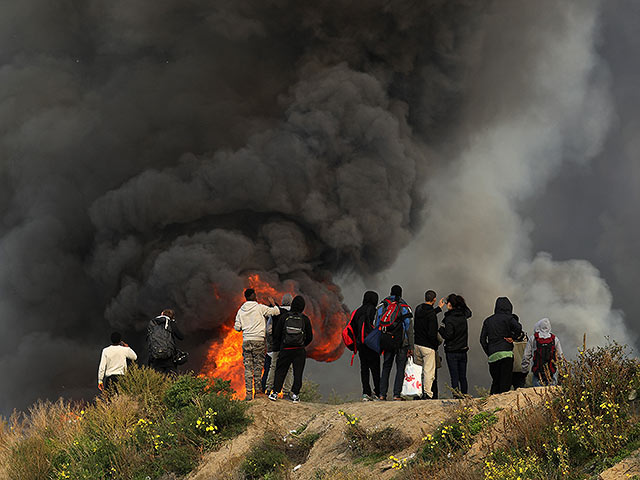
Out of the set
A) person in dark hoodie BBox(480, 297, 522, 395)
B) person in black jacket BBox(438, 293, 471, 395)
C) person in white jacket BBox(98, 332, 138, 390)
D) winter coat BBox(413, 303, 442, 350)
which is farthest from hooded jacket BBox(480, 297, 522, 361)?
person in white jacket BBox(98, 332, 138, 390)

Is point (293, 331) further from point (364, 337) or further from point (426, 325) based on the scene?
point (426, 325)

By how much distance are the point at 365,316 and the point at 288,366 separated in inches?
79.1

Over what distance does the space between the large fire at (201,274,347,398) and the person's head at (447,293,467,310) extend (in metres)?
17.6

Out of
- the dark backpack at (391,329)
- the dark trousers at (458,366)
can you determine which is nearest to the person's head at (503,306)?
the dark trousers at (458,366)

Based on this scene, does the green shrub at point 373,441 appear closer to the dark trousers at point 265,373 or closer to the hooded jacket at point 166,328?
the dark trousers at point 265,373

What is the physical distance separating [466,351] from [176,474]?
6095mm

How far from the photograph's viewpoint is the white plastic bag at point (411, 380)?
1351cm

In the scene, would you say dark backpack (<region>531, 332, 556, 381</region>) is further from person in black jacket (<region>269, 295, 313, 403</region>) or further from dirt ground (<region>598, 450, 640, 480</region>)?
dirt ground (<region>598, 450, 640, 480</region>)

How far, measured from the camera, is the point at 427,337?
45.2 feet

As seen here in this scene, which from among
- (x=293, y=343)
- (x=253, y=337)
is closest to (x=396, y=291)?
(x=293, y=343)

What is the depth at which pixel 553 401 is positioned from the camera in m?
8.52

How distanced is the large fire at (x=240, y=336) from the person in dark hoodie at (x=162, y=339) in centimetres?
1505

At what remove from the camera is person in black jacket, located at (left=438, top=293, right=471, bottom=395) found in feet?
43.3

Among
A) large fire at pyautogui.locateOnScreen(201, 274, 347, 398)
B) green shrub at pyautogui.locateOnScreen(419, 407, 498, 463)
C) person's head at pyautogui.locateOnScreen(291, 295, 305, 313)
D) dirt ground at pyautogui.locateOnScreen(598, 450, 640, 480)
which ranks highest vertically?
large fire at pyautogui.locateOnScreen(201, 274, 347, 398)
